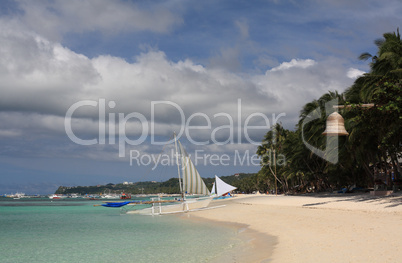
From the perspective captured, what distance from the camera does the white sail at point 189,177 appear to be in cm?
3741

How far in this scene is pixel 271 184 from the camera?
107 metres

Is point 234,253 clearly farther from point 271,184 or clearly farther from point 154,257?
point 271,184

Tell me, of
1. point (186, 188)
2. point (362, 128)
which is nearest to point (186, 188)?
point (186, 188)

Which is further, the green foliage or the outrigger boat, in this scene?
the outrigger boat

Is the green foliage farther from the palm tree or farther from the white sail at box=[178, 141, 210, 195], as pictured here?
the white sail at box=[178, 141, 210, 195]

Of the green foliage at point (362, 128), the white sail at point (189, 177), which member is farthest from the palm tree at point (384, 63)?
the white sail at point (189, 177)

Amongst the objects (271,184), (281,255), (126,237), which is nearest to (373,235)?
(281,255)

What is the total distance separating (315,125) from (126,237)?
3157 centimetres

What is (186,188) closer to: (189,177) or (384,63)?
(189,177)

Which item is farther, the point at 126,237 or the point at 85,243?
the point at 126,237

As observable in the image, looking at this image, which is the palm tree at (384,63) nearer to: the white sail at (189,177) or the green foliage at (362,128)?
the green foliage at (362,128)

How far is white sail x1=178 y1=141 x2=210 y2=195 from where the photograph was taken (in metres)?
37.4

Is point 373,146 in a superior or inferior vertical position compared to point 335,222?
superior

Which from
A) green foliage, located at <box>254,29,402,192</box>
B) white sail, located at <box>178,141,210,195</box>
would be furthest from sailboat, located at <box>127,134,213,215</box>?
green foliage, located at <box>254,29,402,192</box>
